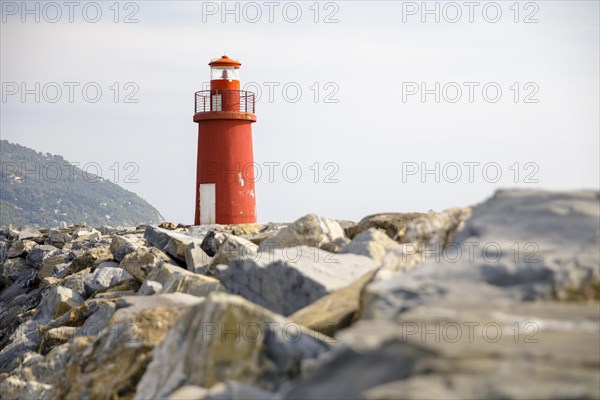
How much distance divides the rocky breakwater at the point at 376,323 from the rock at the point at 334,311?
1cm

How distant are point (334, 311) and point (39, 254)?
40.3 feet

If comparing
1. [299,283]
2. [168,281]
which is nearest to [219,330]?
[299,283]

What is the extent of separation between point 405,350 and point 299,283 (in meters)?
2.74

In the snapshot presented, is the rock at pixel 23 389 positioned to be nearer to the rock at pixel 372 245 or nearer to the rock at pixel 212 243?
the rock at pixel 372 245

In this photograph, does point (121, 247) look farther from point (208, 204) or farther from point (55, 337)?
point (208, 204)

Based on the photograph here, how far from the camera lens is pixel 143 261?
9695mm

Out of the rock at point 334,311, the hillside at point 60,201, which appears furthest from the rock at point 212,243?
the hillside at point 60,201

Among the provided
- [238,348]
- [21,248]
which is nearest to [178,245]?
[238,348]

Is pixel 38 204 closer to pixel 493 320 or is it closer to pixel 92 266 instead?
pixel 92 266

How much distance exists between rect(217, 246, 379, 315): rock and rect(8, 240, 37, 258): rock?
12379 millimetres

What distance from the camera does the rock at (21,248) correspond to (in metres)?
18.3

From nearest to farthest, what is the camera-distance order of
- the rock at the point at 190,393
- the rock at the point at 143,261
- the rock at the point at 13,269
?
the rock at the point at 190,393
the rock at the point at 143,261
the rock at the point at 13,269

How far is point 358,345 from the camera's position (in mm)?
3834

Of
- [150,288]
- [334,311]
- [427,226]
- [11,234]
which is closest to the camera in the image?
[334,311]
